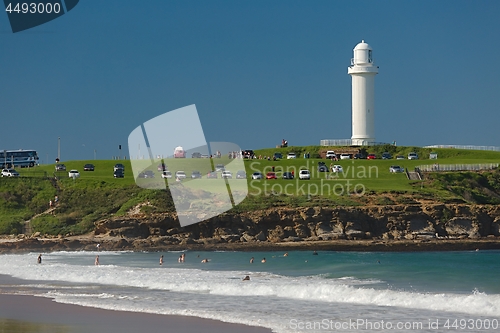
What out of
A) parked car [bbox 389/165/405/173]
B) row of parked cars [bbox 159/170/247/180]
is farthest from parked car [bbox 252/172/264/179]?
parked car [bbox 389/165/405/173]

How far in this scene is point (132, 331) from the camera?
2031cm

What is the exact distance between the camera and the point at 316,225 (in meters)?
53.5

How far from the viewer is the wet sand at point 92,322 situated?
2061 cm

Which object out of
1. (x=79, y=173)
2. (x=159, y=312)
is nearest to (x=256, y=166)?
(x=79, y=173)

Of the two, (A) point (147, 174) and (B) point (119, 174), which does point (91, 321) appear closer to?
(A) point (147, 174)

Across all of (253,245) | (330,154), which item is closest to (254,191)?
(253,245)

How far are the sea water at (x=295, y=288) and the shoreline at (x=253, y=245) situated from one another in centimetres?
387

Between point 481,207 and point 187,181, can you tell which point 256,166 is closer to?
point 187,181

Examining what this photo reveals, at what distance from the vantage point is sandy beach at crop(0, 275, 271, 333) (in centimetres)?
2062

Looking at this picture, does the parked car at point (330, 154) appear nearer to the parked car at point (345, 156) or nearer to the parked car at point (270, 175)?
the parked car at point (345, 156)

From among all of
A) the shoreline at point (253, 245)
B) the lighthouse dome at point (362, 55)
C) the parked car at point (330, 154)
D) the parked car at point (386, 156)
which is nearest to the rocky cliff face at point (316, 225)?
the shoreline at point (253, 245)

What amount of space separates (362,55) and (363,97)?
469 cm

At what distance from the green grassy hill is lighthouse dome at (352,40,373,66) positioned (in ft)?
51.4

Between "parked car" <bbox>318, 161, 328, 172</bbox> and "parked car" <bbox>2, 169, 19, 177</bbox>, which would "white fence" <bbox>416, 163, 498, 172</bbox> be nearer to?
"parked car" <bbox>318, 161, 328, 172</bbox>
